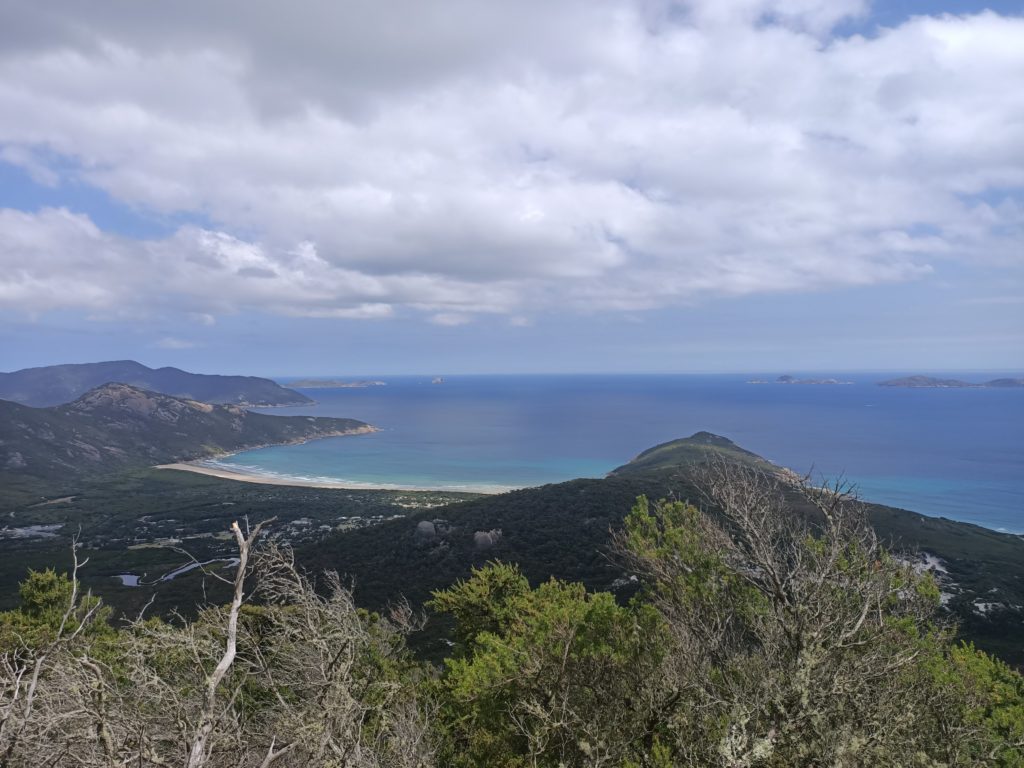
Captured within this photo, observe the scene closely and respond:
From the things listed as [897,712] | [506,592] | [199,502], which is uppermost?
[897,712]

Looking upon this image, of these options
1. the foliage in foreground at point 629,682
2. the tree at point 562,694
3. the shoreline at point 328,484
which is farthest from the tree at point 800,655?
the shoreline at point 328,484

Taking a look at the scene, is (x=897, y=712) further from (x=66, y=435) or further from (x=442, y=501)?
(x=66, y=435)

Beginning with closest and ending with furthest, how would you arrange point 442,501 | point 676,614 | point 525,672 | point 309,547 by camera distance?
1. point 525,672
2. point 676,614
3. point 309,547
4. point 442,501

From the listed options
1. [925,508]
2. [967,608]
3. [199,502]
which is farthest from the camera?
[199,502]

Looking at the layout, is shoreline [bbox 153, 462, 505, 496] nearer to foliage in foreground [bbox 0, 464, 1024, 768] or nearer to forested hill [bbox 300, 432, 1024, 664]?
forested hill [bbox 300, 432, 1024, 664]

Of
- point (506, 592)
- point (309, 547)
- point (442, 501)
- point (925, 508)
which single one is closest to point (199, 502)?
point (442, 501)

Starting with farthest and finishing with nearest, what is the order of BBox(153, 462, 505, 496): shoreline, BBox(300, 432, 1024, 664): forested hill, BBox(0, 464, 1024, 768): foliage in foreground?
BBox(153, 462, 505, 496): shoreline < BBox(300, 432, 1024, 664): forested hill < BBox(0, 464, 1024, 768): foliage in foreground

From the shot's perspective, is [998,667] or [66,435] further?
[66,435]

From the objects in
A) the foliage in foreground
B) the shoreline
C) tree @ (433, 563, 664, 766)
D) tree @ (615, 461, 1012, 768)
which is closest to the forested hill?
tree @ (433, 563, 664, 766)
